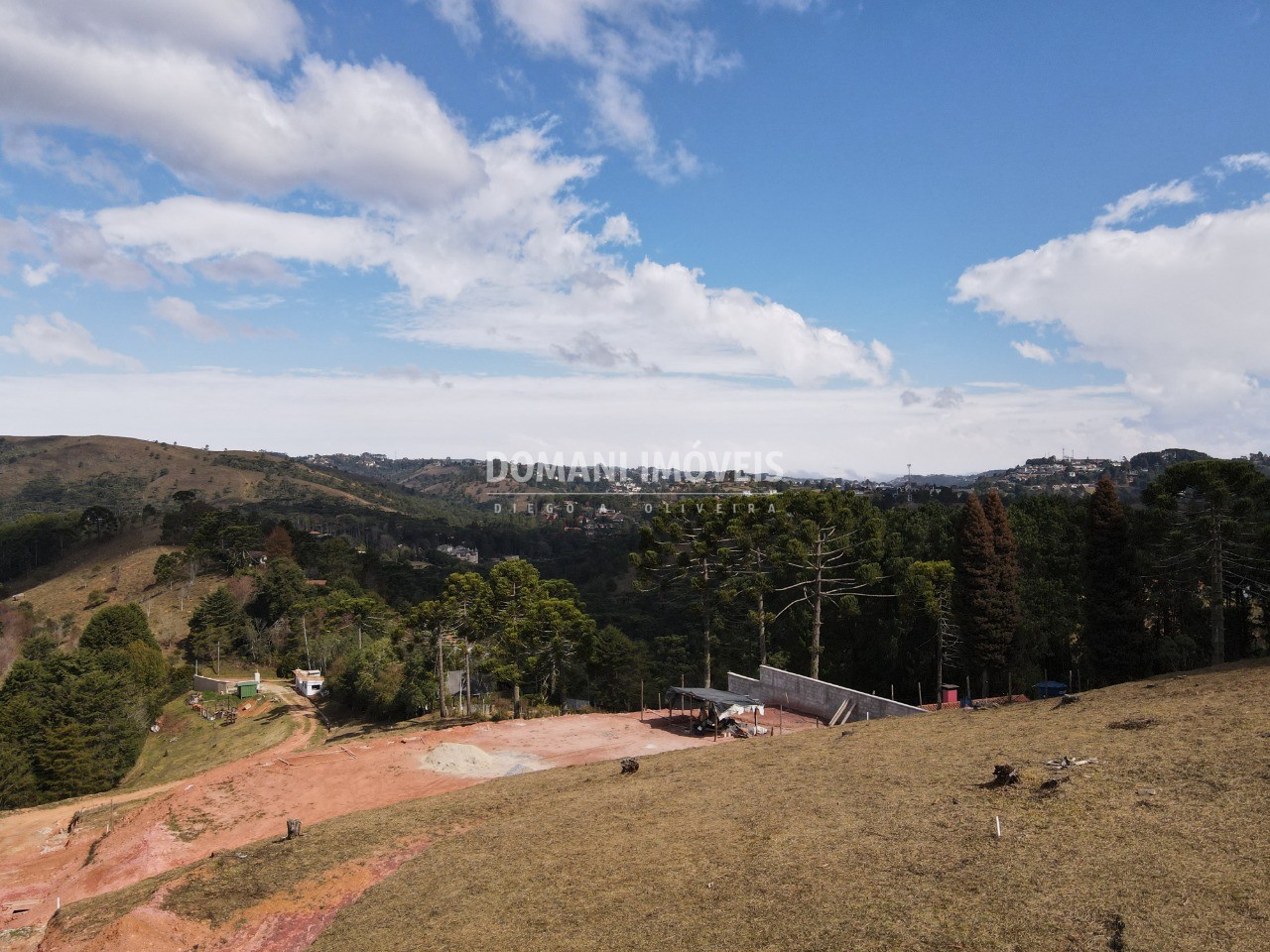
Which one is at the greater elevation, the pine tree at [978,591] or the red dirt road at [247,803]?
the pine tree at [978,591]

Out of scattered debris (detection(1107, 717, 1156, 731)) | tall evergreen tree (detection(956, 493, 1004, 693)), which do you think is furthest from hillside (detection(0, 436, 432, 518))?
scattered debris (detection(1107, 717, 1156, 731))

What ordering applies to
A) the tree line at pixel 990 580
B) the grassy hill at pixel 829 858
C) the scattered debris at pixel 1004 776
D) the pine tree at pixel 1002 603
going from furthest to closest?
the pine tree at pixel 1002 603
the tree line at pixel 990 580
the scattered debris at pixel 1004 776
the grassy hill at pixel 829 858

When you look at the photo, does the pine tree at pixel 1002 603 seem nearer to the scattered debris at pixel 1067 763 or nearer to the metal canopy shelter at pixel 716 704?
the metal canopy shelter at pixel 716 704

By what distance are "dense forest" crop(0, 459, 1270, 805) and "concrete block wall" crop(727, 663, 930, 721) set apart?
2.36 metres

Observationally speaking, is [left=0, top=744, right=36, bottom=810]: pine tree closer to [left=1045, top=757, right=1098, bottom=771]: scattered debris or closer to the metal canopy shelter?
the metal canopy shelter

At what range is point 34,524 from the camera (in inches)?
4269

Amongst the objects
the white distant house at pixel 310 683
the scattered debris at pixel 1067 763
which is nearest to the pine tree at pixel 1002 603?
the scattered debris at pixel 1067 763

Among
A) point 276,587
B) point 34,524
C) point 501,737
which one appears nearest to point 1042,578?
point 501,737

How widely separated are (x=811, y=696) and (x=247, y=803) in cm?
1884

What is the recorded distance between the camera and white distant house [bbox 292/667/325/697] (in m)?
57.4

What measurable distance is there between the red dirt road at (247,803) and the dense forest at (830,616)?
7.27 m

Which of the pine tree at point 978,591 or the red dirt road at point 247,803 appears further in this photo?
the pine tree at point 978,591

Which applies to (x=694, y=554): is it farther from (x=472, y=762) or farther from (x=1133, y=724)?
(x=1133, y=724)

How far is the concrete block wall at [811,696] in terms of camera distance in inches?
932
